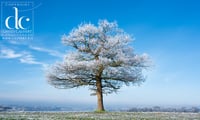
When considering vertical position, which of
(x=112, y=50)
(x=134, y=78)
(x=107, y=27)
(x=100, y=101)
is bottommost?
(x=100, y=101)

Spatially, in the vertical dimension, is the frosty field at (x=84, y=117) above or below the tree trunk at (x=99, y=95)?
below

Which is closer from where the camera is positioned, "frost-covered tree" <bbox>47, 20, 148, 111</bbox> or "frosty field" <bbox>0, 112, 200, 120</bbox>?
"frosty field" <bbox>0, 112, 200, 120</bbox>

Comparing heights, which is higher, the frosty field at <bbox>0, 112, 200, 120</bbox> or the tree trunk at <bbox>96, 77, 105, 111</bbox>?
the tree trunk at <bbox>96, 77, 105, 111</bbox>

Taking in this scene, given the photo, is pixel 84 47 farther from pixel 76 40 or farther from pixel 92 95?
pixel 92 95

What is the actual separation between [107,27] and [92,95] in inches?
337

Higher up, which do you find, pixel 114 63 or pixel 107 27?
pixel 107 27

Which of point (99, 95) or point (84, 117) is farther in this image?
point (99, 95)

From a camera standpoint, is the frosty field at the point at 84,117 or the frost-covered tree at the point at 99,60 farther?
the frost-covered tree at the point at 99,60

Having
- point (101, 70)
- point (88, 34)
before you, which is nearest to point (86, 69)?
point (101, 70)

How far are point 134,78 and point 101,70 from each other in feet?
13.7

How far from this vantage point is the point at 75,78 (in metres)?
41.3

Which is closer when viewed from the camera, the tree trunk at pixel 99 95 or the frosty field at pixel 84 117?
the frosty field at pixel 84 117

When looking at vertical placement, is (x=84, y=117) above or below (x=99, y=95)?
below

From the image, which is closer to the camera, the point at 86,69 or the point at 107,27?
the point at 86,69
